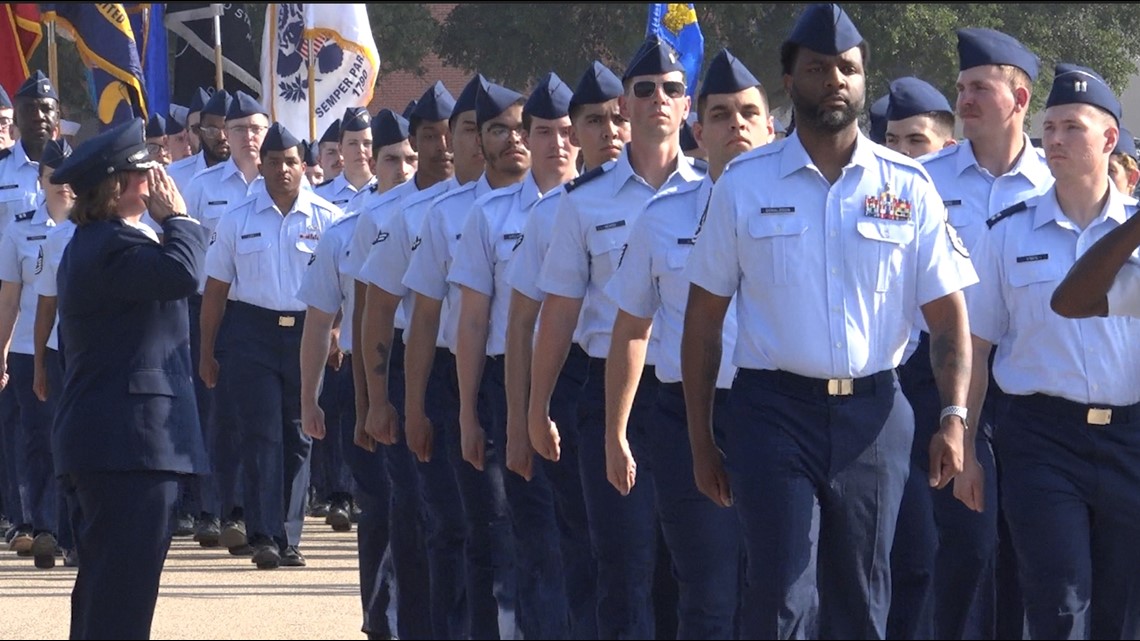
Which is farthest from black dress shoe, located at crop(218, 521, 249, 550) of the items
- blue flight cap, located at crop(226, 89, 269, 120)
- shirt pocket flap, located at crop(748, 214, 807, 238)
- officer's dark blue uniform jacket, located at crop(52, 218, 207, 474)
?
shirt pocket flap, located at crop(748, 214, 807, 238)

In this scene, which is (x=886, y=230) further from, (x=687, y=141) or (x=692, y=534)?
(x=687, y=141)

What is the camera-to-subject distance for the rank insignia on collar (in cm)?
651

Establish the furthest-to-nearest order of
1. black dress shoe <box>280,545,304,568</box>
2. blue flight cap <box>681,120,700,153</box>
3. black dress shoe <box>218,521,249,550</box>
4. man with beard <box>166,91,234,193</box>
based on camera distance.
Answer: man with beard <box>166,91,234,193</box>, black dress shoe <box>218,521,249,550</box>, black dress shoe <box>280,545,304,568</box>, blue flight cap <box>681,120,700,153</box>

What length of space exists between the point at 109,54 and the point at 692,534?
1484 cm

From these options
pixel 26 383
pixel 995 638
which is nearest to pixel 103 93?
pixel 26 383

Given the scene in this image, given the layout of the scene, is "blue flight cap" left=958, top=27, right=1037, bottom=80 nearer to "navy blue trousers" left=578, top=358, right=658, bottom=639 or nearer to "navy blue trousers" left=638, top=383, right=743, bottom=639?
"navy blue trousers" left=578, top=358, right=658, bottom=639

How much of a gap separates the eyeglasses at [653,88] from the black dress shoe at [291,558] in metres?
5.07

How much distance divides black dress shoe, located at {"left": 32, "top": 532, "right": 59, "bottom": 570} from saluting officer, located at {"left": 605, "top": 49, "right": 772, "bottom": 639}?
19.0ft

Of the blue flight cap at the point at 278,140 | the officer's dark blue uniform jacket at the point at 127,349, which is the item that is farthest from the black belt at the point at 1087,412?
the blue flight cap at the point at 278,140

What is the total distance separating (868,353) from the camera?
644cm

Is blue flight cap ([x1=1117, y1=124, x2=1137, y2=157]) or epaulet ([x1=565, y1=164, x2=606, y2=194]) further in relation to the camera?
blue flight cap ([x1=1117, y1=124, x2=1137, y2=157])

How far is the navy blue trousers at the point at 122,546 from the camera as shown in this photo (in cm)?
761

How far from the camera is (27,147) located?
14.0 metres

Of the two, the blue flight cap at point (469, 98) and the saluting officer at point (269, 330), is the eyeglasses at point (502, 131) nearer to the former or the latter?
the blue flight cap at point (469, 98)
